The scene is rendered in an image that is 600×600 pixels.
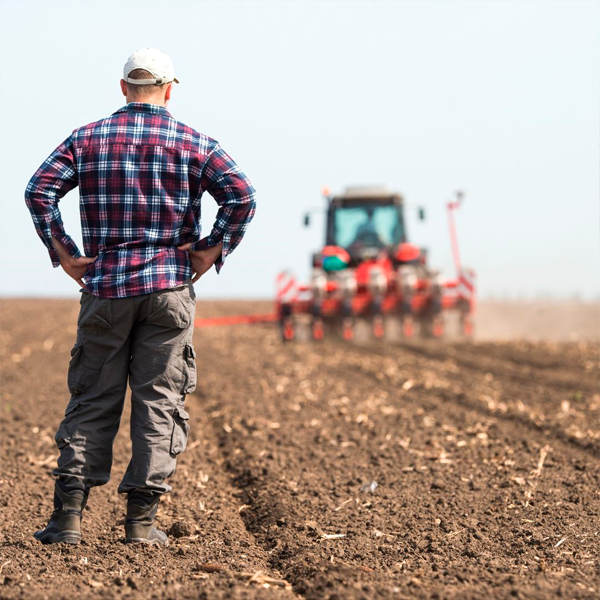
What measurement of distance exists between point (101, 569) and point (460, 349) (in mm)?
11801

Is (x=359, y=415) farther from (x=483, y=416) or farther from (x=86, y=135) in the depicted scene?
(x=86, y=135)

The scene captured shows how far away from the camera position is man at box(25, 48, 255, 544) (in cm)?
379

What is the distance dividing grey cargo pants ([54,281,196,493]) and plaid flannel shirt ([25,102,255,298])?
107mm

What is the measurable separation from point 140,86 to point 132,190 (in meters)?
0.44

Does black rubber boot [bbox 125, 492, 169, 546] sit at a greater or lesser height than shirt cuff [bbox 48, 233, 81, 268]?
lesser

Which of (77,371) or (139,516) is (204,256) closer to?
(77,371)

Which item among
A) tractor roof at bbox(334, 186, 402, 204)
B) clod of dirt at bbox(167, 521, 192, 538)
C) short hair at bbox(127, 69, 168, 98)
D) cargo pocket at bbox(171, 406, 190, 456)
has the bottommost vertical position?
clod of dirt at bbox(167, 521, 192, 538)

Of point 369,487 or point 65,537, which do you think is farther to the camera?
point 369,487

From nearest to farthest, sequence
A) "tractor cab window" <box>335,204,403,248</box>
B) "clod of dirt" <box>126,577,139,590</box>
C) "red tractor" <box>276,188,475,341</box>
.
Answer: "clod of dirt" <box>126,577,139,590</box> → "red tractor" <box>276,188,475,341</box> → "tractor cab window" <box>335,204,403,248</box>

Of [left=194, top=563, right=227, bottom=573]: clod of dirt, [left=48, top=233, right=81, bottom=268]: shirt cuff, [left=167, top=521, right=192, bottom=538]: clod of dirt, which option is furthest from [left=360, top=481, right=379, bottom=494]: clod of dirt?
[left=48, top=233, right=81, bottom=268]: shirt cuff

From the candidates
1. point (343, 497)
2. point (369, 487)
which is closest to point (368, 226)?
point (369, 487)

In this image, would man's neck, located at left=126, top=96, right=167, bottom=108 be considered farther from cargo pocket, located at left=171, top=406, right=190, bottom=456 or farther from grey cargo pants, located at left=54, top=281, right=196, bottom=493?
cargo pocket, located at left=171, top=406, right=190, bottom=456

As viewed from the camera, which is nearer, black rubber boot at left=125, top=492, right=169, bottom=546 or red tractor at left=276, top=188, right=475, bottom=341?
black rubber boot at left=125, top=492, right=169, bottom=546

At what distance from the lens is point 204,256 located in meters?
3.90
